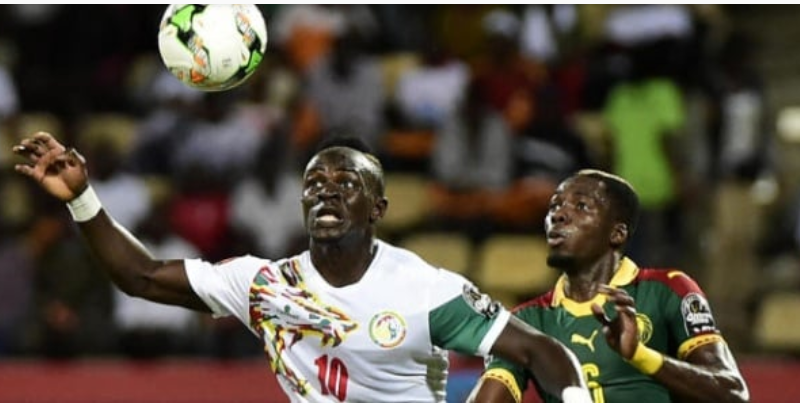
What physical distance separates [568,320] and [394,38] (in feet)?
24.5

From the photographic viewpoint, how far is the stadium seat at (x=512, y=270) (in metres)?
12.6

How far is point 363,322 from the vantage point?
695cm

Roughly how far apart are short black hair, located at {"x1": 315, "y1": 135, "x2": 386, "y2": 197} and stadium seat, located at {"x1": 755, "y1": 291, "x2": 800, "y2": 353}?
5.61 metres

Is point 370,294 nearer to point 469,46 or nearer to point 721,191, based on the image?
point 721,191

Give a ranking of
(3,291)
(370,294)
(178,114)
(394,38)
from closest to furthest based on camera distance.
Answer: (370,294) → (3,291) → (178,114) → (394,38)

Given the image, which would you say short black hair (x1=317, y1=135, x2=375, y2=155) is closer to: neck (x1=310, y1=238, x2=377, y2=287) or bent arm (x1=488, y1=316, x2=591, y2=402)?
neck (x1=310, y1=238, x2=377, y2=287)

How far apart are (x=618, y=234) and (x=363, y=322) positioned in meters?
1.07

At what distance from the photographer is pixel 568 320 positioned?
23.4ft

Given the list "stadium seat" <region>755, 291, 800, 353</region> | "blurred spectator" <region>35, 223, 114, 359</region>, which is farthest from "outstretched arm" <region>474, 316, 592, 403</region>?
"blurred spectator" <region>35, 223, 114, 359</region>

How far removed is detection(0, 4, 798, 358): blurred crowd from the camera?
12453 mm

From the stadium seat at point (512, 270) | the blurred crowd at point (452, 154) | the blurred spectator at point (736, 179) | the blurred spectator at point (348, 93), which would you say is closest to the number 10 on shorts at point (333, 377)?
the blurred crowd at point (452, 154)

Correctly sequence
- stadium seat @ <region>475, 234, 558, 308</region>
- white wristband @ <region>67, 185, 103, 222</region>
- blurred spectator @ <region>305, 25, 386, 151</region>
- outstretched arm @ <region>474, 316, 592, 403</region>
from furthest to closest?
1. blurred spectator @ <region>305, 25, 386, 151</region>
2. stadium seat @ <region>475, 234, 558, 308</region>
3. white wristband @ <region>67, 185, 103, 222</region>
4. outstretched arm @ <region>474, 316, 592, 403</region>

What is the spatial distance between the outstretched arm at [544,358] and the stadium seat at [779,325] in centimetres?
562

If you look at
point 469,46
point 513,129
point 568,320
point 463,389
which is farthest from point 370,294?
point 469,46
